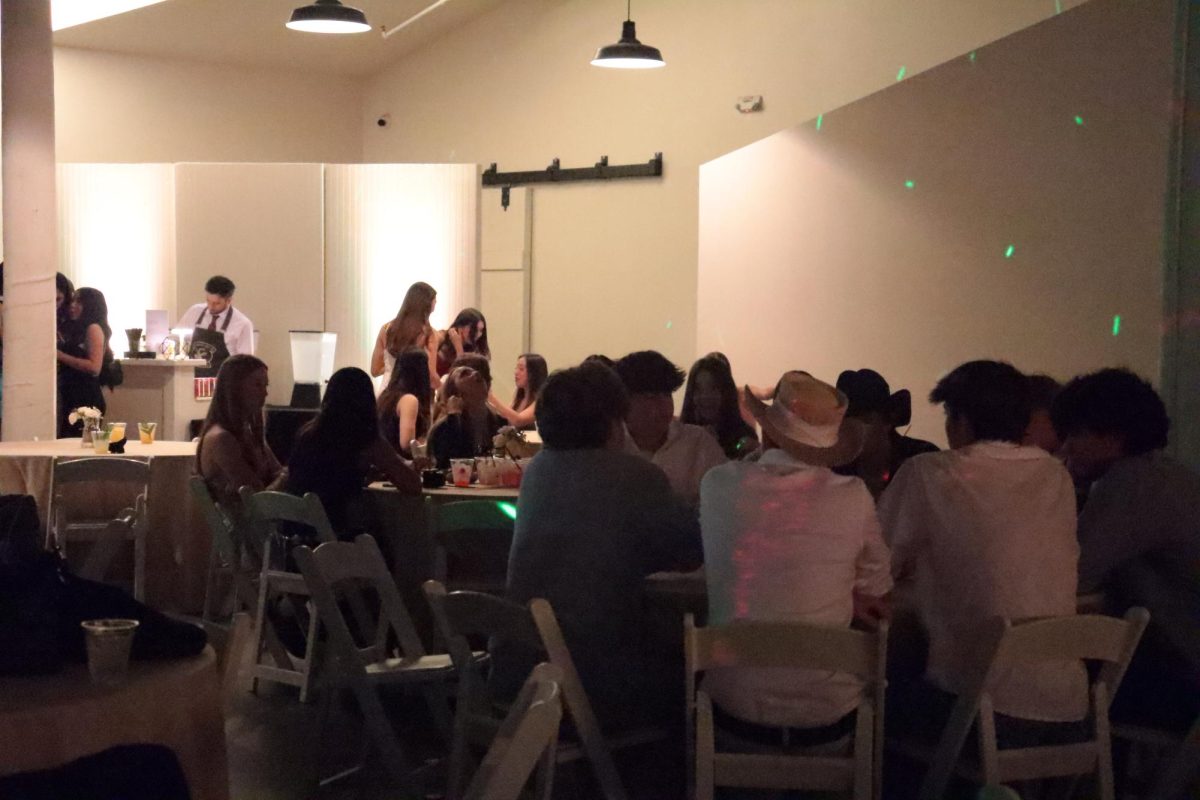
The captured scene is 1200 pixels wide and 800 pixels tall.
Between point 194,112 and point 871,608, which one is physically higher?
point 194,112

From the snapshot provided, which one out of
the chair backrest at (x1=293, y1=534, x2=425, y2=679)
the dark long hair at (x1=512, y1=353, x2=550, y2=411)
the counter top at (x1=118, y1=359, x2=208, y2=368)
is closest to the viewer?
the chair backrest at (x1=293, y1=534, x2=425, y2=679)

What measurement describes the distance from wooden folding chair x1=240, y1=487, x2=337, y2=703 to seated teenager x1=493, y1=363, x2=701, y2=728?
1468 mm

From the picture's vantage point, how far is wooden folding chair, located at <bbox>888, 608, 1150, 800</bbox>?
107 inches

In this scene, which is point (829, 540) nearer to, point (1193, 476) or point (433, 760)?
point (1193, 476)

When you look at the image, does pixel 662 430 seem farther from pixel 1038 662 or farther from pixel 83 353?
pixel 83 353

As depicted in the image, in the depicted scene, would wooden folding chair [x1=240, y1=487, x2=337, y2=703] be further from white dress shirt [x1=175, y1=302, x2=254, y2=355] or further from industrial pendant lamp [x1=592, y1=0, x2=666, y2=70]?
white dress shirt [x1=175, y1=302, x2=254, y2=355]

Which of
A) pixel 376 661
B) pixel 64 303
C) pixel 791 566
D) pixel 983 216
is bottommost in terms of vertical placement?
pixel 376 661

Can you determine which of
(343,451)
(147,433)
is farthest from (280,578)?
(147,433)

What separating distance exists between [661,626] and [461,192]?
325 inches

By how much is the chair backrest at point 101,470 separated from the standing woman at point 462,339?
9.41ft

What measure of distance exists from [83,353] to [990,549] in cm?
686

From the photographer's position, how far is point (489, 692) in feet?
11.1

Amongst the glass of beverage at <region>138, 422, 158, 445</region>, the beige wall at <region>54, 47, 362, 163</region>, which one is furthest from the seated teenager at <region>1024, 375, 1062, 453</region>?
the beige wall at <region>54, 47, 362, 163</region>

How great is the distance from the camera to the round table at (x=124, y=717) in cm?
226
